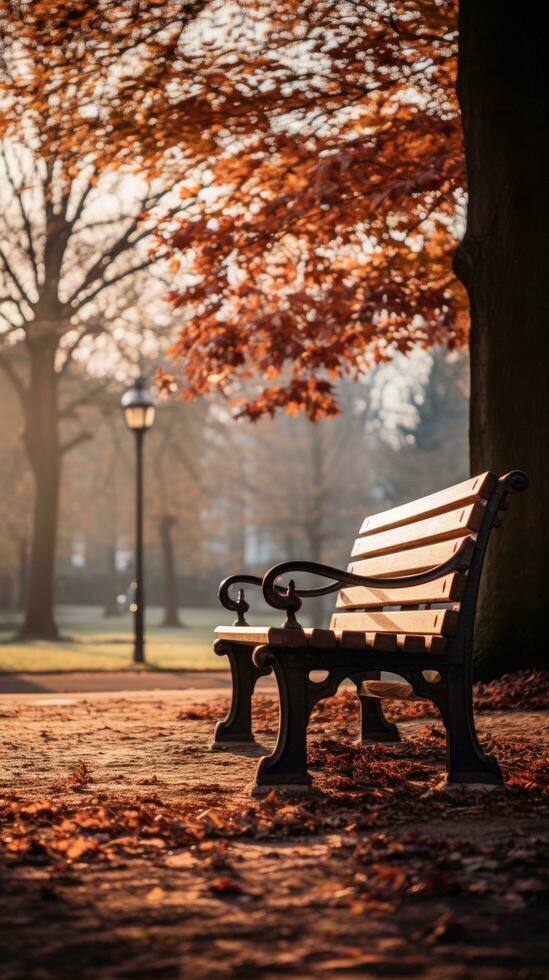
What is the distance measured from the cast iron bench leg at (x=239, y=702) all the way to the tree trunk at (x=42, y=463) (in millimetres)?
20027

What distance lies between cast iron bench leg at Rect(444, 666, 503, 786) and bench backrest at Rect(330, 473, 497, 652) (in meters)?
0.19

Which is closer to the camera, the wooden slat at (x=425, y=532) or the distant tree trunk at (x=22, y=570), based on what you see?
the wooden slat at (x=425, y=532)

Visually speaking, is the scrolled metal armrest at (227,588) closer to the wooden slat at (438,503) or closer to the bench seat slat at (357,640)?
the wooden slat at (438,503)

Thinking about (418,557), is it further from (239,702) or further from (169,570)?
(169,570)

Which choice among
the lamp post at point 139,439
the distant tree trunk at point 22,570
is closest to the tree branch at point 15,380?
the lamp post at point 139,439

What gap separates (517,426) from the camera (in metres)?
8.58

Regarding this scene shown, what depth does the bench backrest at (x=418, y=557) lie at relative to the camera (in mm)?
5141

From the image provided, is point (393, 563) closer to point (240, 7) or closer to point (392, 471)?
point (240, 7)

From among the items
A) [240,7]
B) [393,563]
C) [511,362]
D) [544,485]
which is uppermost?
[240,7]

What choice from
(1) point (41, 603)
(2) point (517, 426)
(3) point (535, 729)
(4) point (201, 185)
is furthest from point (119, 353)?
(3) point (535, 729)

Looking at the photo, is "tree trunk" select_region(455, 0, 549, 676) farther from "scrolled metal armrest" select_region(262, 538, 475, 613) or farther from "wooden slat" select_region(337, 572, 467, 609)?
"scrolled metal armrest" select_region(262, 538, 475, 613)

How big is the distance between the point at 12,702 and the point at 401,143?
5.96 meters

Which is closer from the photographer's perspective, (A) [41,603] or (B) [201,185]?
(B) [201,185]

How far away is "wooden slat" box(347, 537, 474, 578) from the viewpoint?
5426mm
